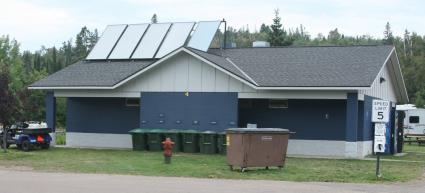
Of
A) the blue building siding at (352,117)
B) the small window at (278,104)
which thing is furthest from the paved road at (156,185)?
the small window at (278,104)

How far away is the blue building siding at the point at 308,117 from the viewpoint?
29000 mm

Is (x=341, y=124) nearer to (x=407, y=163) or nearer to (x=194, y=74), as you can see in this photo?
(x=407, y=163)

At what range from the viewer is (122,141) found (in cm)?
3259

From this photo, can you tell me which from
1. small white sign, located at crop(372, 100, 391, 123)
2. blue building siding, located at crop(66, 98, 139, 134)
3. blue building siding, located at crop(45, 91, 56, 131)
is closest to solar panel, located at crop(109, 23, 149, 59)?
blue building siding, located at crop(66, 98, 139, 134)

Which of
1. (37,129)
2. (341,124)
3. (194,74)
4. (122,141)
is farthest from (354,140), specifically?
(37,129)

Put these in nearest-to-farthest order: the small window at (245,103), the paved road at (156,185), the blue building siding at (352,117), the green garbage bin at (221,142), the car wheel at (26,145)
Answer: the paved road at (156,185) < the blue building siding at (352,117) < the green garbage bin at (221,142) < the car wheel at (26,145) < the small window at (245,103)

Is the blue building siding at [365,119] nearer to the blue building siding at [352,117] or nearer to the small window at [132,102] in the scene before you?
the blue building siding at [352,117]

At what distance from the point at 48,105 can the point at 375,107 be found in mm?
18445

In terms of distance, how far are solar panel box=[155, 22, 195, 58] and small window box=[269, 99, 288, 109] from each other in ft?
17.6

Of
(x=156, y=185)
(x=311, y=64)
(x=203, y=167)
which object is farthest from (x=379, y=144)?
(x=311, y=64)

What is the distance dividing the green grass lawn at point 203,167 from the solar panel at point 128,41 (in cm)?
810

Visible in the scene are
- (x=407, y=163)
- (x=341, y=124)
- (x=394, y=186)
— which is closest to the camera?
(x=394, y=186)

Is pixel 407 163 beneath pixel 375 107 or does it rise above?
beneath

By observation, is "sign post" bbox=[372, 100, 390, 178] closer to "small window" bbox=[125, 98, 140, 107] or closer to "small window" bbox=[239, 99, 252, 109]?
"small window" bbox=[239, 99, 252, 109]
